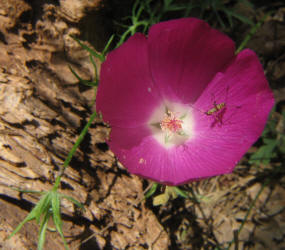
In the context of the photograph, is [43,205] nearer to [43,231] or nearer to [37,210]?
[37,210]

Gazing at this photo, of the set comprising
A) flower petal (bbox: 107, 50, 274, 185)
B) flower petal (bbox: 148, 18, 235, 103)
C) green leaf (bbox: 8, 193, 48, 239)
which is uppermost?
flower petal (bbox: 148, 18, 235, 103)

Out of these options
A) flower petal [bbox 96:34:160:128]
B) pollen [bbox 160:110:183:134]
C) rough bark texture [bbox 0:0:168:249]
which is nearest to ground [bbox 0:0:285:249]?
rough bark texture [bbox 0:0:168:249]

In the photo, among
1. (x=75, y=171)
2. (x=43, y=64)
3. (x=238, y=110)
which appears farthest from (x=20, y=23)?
(x=238, y=110)

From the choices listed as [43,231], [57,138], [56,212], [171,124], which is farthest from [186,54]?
[43,231]

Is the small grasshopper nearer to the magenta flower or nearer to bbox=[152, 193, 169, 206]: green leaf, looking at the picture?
the magenta flower

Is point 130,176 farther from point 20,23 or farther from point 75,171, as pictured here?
point 20,23

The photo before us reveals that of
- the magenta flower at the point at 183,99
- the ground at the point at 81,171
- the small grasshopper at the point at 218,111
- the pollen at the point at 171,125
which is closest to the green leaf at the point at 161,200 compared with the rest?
the ground at the point at 81,171

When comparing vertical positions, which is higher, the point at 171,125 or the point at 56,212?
the point at 171,125
